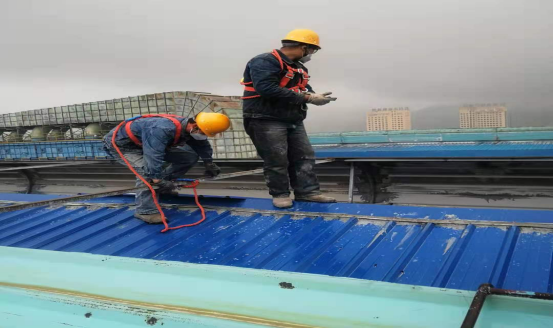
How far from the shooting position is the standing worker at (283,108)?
3.62 m

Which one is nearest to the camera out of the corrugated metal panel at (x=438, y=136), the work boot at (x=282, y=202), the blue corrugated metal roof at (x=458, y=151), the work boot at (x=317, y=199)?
the work boot at (x=282, y=202)

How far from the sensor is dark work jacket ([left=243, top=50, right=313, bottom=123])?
141 inches

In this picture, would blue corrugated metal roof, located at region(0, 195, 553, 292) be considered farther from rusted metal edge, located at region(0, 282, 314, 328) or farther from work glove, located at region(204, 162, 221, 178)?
rusted metal edge, located at region(0, 282, 314, 328)

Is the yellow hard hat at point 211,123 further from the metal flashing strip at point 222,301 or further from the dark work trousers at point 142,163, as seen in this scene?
the metal flashing strip at point 222,301

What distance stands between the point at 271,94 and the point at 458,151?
2.53 m

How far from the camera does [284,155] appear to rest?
Result: 391cm

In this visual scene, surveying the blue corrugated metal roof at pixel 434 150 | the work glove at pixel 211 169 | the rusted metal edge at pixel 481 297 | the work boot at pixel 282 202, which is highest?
the rusted metal edge at pixel 481 297

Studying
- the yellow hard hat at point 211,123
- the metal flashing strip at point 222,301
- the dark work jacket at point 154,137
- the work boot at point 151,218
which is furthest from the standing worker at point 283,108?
the metal flashing strip at point 222,301

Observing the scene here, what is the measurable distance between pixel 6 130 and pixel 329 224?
33.3 feet

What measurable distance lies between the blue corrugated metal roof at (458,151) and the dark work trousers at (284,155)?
4.58 ft

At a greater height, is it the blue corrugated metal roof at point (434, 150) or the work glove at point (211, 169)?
the work glove at point (211, 169)

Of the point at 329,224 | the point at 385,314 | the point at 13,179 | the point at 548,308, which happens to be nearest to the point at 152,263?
the point at 385,314

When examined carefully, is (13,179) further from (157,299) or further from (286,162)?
(157,299)

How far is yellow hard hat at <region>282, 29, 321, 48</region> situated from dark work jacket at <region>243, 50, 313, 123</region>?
0.55ft
